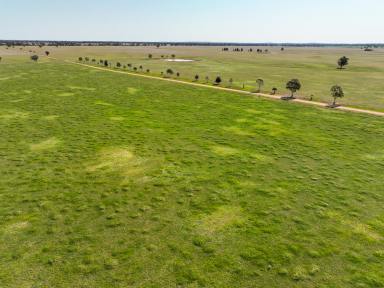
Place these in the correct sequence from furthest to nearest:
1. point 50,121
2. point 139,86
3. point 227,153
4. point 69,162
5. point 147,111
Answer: point 139,86, point 147,111, point 50,121, point 227,153, point 69,162

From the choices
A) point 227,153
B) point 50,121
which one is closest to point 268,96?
point 227,153

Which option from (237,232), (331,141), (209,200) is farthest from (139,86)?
(237,232)

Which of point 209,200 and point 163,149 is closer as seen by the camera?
point 209,200

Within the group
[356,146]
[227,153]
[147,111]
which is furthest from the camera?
[147,111]

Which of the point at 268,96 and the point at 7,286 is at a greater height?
the point at 268,96

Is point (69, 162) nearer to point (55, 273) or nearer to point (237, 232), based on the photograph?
point (55, 273)

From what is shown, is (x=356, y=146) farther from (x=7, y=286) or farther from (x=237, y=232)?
(x=7, y=286)
